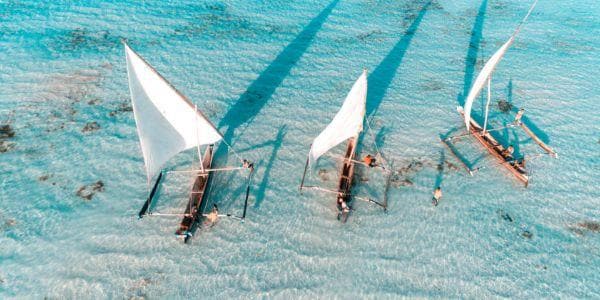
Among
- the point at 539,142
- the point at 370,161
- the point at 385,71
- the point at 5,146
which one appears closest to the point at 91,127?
the point at 5,146

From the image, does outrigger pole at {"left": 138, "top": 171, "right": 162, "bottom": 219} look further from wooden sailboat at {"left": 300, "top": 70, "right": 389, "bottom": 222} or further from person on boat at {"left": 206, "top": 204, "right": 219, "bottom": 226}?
wooden sailboat at {"left": 300, "top": 70, "right": 389, "bottom": 222}

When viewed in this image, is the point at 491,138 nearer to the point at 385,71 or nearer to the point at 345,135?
the point at 385,71

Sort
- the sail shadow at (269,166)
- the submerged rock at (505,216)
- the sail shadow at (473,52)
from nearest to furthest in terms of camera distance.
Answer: the submerged rock at (505,216), the sail shadow at (269,166), the sail shadow at (473,52)

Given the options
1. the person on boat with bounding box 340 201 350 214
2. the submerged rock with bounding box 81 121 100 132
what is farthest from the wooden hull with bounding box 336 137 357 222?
the submerged rock with bounding box 81 121 100 132

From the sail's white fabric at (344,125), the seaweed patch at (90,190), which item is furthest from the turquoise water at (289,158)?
the sail's white fabric at (344,125)

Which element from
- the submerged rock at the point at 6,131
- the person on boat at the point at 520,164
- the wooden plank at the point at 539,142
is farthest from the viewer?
the wooden plank at the point at 539,142

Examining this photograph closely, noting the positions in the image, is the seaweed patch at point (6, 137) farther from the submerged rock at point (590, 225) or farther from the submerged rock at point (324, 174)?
the submerged rock at point (590, 225)

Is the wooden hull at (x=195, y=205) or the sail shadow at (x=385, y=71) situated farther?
the sail shadow at (x=385, y=71)
